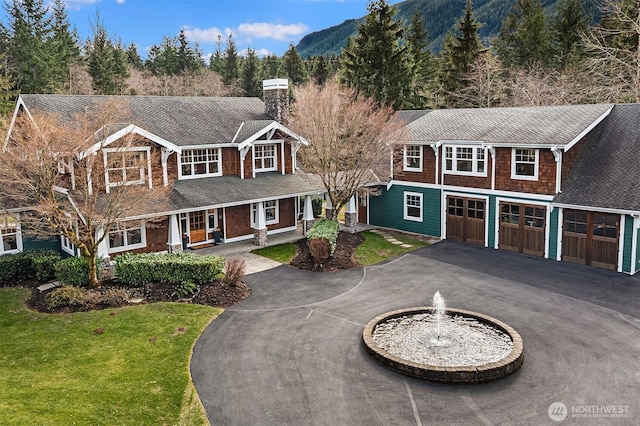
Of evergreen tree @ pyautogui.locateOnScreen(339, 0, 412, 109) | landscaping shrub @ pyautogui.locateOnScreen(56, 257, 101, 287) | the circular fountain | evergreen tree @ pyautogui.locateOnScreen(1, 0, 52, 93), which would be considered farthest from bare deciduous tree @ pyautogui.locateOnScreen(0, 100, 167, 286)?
evergreen tree @ pyautogui.locateOnScreen(1, 0, 52, 93)

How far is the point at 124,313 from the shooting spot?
16.2 metres

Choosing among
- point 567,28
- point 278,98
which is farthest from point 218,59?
point 278,98

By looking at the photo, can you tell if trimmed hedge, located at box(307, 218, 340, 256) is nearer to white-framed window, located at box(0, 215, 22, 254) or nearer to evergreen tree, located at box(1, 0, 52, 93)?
white-framed window, located at box(0, 215, 22, 254)

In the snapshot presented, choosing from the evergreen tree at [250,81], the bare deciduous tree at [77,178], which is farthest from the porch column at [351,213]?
the evergreen tree at [250,81]

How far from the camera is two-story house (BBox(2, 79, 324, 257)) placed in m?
21.1

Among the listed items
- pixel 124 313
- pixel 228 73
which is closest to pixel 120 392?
pixel 124 313

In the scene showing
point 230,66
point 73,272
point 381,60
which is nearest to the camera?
point 73,272

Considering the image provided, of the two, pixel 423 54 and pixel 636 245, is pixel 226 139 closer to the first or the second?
pixel 636 245

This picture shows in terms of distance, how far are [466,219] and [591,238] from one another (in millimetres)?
5941

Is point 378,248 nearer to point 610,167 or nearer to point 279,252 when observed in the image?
point 279,252

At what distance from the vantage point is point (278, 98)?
28141 mm

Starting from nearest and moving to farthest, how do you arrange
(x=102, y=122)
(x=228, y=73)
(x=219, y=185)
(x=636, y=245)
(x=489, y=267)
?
(x=102, y=122), (x=636, y=245), (x=489, y=267), (x=219, y=185), (x=228, y=73)

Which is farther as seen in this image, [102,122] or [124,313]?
[102,122]

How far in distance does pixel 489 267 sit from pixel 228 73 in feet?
183
